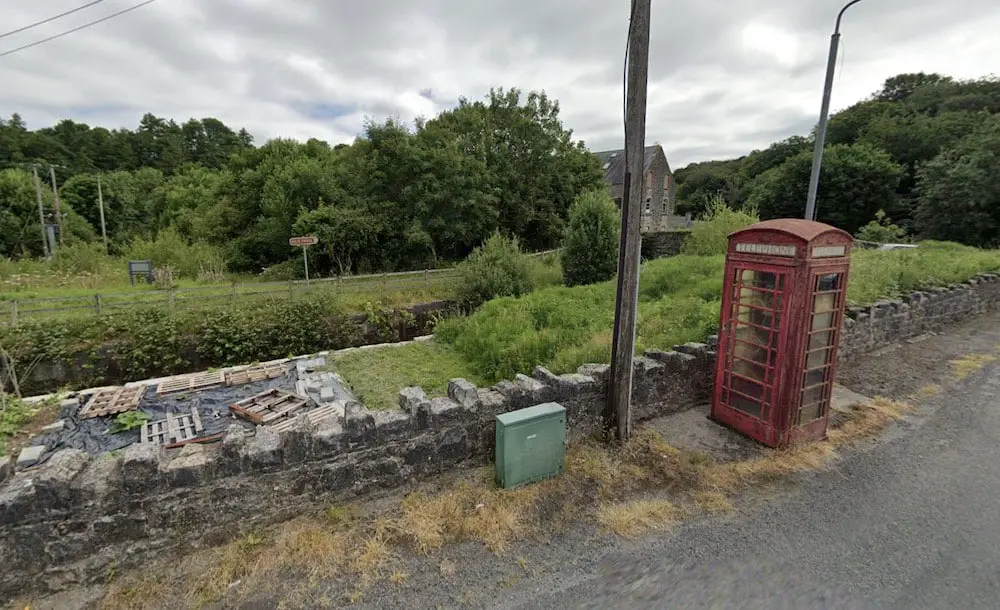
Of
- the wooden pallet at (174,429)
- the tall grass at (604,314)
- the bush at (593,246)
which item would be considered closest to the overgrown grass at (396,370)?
the tall grass at (604,314)

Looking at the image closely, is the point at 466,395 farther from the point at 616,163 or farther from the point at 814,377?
the point at 616,163

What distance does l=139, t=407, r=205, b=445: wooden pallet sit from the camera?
7.05 m

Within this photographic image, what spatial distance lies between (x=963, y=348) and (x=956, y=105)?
5235 centimetres

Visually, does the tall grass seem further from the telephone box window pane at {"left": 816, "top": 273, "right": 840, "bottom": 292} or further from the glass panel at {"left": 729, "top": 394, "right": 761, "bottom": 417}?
the telephone box window pane at {"left": 816, "top": 273, "right": 840, "bottom": 292}

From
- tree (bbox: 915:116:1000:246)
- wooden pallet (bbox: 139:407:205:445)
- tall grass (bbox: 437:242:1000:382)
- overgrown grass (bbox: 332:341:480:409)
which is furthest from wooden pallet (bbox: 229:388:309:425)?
tree (bbox: 915:116:1000:246)

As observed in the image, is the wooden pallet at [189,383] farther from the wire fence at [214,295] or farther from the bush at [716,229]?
the bush at [716,229]

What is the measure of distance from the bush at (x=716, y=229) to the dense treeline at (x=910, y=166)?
42.4 feet

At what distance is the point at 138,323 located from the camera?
35.2 feet

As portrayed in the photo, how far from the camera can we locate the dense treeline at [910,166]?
2464 cm

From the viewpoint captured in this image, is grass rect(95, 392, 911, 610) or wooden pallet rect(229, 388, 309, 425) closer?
grass rect(95, 392, 911, 610)

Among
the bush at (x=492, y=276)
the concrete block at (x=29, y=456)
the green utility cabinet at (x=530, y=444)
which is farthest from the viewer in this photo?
the bush at (x=492, y=276)

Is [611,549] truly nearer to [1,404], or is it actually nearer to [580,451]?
[580,451]

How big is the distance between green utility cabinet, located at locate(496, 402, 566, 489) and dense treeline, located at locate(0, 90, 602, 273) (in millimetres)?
18266

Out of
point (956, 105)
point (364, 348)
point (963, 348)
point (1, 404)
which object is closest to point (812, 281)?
point (963, 348)
